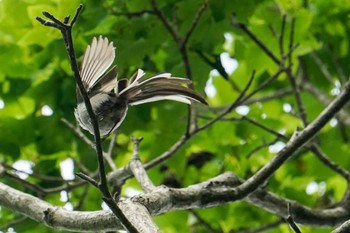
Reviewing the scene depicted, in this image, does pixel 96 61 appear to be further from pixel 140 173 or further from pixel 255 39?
pixel 255 39

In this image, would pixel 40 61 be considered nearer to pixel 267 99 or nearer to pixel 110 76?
pixel 267 99

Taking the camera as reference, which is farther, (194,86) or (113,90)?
(194,86)

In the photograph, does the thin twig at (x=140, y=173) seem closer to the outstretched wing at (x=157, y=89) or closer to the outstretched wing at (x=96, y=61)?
the outstretched wing at (x=157, y=89)

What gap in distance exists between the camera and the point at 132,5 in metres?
2.74

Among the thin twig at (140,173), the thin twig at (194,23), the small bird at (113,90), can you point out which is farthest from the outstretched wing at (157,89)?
the thin twig at (194,23)

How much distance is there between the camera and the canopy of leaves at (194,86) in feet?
9.08

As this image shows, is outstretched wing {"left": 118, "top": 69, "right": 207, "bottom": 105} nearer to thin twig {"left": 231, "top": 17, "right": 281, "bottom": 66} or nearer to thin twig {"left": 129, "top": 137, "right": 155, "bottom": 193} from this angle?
thin twig {"left": 129, "top": 137, "right": 155, "bottom": 193}

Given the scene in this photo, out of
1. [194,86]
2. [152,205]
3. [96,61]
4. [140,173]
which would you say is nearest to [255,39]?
[194,86]

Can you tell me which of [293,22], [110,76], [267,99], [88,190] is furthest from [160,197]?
[267,99]

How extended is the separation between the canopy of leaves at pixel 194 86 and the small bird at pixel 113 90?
2.28ft

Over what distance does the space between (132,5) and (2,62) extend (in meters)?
0.71

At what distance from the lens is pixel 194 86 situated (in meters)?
2.78

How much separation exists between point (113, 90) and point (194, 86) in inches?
54.0

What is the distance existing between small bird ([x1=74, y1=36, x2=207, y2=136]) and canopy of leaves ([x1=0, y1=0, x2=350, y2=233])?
2.28 feet
